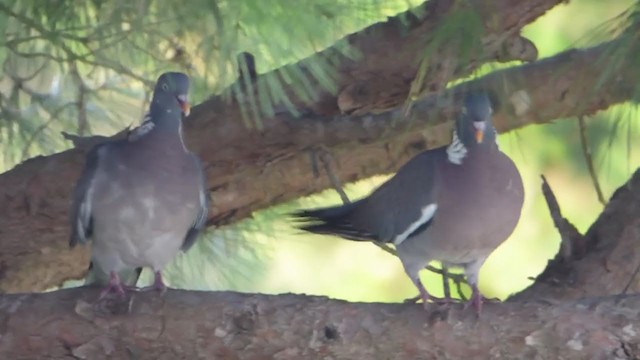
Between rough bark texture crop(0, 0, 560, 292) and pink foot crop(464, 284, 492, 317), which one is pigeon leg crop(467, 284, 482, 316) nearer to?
pink foot crop(464, 284, 492, 317)

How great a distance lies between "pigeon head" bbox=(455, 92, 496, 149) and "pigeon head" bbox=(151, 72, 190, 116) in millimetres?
405

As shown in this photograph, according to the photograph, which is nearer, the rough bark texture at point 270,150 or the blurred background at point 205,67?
the blurred background at point 205,67

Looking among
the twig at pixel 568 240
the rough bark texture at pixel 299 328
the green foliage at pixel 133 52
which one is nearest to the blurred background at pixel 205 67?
the green foliage at pixel 133 52

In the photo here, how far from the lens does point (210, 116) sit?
6.97 ft

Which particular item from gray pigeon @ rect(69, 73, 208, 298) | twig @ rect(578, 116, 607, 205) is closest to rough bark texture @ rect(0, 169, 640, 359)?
gray pigeon @ rect(69, 73, 208, 298)

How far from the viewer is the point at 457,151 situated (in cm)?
191

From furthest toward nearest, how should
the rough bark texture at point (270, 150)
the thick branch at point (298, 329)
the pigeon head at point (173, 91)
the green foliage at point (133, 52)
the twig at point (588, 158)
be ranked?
the rough bark texture at point (270, 150) → the twig at point (588, 158) → the pigeon head at point (173, 91) → the thick branch at point (298, 329) → the green foliage at point (133, 52)

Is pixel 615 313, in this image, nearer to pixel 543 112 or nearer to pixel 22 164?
pixel 543 112

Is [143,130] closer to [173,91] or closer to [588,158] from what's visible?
[173,91]

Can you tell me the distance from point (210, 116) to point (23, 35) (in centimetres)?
38

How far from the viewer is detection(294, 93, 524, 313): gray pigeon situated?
6.11ft

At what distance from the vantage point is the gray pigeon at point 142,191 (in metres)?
1.93

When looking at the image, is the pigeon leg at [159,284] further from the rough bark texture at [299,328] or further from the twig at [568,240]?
the twig at [568,240]

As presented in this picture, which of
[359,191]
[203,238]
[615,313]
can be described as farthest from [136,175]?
[359,191]
